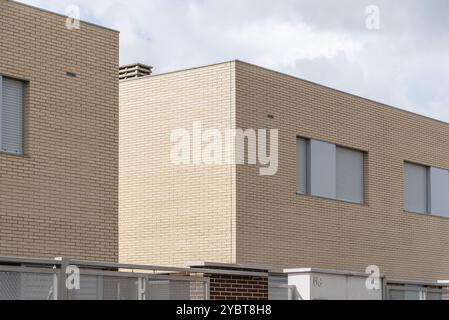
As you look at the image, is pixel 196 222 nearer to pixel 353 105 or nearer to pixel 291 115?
pixel 291 115

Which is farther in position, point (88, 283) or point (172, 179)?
point (172, 179)

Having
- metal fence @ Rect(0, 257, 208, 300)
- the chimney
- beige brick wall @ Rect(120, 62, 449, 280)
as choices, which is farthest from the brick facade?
the chimney

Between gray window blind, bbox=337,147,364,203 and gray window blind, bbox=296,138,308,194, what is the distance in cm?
156

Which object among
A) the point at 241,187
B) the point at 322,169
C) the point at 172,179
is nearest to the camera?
the point at 241,187

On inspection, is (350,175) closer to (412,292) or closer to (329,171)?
(329,171)

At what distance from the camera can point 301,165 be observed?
28.4m

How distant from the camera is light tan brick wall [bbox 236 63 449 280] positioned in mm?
26594

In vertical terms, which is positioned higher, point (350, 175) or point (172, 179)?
point (350, 175)

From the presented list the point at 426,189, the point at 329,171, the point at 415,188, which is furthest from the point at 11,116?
the point at 426,189

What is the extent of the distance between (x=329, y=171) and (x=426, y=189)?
5.66m

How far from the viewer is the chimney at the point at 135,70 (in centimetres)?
3278

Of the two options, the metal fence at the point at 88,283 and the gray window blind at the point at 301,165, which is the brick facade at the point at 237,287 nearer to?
the metal fence at the point at 88,283

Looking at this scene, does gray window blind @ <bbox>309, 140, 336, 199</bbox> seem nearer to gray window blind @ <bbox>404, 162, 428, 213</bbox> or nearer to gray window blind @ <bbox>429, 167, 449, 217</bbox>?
gray window blind @ <bbox>404, 162, 428, 213</bbox>
